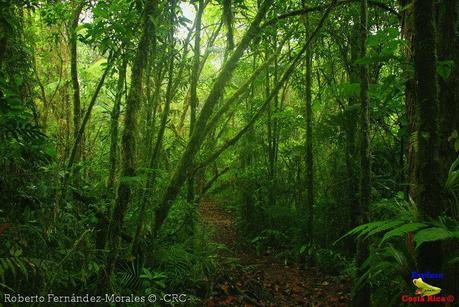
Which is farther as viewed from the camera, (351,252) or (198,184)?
(198,184)

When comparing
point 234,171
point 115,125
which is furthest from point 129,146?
point 234,171

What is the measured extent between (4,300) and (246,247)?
6.24 metres

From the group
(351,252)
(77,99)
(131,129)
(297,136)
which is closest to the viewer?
(131,129)

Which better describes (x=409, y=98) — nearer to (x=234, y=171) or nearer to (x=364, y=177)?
(x=364, y=177)

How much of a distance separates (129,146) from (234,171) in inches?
253

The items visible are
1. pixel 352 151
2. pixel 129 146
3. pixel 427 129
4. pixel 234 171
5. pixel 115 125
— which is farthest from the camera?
pixel 234 171

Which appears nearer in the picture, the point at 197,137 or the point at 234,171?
the point at 197,137

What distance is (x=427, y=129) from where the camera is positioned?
5.97ft

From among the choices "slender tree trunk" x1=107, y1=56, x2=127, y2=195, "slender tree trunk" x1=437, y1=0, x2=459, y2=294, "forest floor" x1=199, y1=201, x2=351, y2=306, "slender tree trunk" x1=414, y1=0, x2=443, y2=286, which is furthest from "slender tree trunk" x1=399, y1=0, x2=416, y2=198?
"forest floor" x1=199, y1=201, x2=351, y2=306

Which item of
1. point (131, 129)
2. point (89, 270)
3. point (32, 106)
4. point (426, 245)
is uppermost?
point (32, 106)

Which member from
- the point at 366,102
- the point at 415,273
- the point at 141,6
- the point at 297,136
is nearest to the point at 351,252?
the point at 366,102

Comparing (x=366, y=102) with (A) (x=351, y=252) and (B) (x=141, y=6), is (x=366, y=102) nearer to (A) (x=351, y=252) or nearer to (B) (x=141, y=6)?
(B) (x=141, y=6)

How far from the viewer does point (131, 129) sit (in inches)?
128

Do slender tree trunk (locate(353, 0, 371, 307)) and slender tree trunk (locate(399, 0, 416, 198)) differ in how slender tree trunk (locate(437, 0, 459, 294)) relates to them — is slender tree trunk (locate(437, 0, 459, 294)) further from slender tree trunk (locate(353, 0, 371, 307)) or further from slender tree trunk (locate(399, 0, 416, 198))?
slender tree trunk (locate(353, 0, 371, 307))
